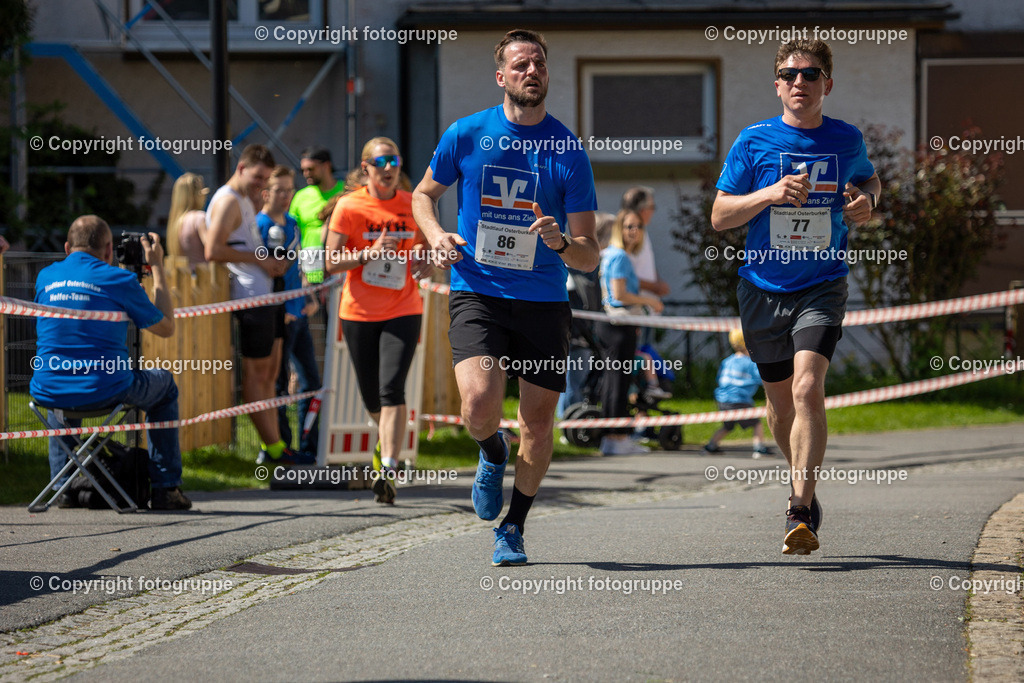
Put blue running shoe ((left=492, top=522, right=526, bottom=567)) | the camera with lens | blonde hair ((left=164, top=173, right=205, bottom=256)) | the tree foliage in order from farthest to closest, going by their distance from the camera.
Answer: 1. the tree foliage
2. blonde hair ((left=164, top=173, right=205, bottom=256))
3. the camera with lens
4. blue running shoe ((left=492, top=522, right=526, bottom=567))

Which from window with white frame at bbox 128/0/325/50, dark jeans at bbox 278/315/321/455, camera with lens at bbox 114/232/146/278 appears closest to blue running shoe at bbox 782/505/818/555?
camera with lens at bbox 114/232/146/278

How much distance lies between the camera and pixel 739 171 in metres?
6.32

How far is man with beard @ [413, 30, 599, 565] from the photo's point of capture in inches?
228

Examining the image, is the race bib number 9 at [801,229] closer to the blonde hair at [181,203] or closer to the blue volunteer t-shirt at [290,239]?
the blue volunteer t-shirt at [290,239]

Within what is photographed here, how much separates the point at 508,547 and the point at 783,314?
169 cm

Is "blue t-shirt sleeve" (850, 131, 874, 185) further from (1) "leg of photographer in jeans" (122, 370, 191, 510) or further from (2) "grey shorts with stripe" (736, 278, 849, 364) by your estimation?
(1) "leg of photographer in jeans" (122, 370, 191, 510)

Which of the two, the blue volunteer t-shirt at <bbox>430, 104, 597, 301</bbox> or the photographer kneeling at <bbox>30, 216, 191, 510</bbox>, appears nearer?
the blue volunteer t-shirt at <bbox>430, 104, 597, 301</bbox>

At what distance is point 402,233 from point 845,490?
11.0ft

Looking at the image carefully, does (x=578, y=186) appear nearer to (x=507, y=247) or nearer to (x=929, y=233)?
(x=507, y=247)

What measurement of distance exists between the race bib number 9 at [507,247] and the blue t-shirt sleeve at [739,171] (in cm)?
113

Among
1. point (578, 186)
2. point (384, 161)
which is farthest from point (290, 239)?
point (578, 186)

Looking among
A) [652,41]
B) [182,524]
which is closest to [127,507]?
[182,524]

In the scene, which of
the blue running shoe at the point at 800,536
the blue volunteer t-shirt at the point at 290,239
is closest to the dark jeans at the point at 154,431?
the blue volunteer t-shirt at the point at 290,239

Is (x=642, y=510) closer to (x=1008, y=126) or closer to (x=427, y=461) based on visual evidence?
(x=427, y=461)
